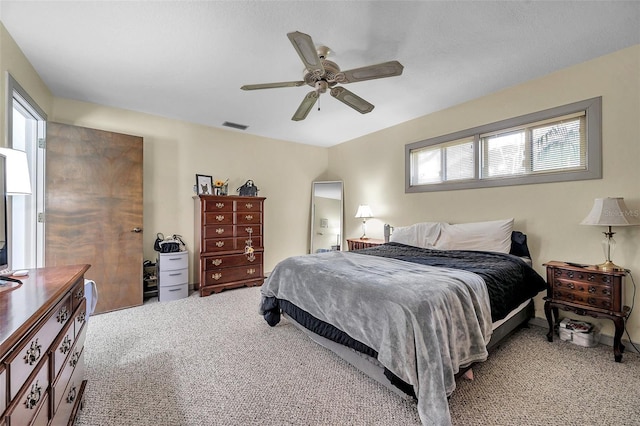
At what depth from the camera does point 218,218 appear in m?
4.01

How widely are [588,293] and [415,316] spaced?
1.91 m

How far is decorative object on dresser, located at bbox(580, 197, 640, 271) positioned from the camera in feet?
7.27

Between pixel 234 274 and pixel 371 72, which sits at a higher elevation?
pixel 371 72

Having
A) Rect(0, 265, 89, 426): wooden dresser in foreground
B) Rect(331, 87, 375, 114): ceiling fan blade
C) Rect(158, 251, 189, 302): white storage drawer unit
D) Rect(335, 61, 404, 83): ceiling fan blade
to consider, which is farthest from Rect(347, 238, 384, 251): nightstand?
Rect(0, 265, 89, 426): wooden dresser in foreground

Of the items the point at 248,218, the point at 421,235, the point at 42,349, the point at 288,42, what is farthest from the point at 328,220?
the point at 42,349

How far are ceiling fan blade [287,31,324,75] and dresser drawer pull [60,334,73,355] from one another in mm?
1972

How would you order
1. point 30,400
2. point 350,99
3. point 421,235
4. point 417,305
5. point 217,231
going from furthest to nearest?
1. point 217,231
2. point 421,235
3. point 350,99
4. point 417,305
5. point 30,400

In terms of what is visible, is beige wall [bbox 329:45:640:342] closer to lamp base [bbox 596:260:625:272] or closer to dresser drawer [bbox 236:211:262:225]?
lamp base [bbox 596:260:625:272]

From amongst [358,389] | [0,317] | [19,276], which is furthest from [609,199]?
[19,276]

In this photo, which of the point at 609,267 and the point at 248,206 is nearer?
the point at 609,267

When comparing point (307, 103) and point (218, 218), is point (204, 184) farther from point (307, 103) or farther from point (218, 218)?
point (307, 103)

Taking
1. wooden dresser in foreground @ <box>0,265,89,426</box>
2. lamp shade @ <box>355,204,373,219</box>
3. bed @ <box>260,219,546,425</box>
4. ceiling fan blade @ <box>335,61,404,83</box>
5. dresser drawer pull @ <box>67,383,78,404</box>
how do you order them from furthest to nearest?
1. lamp shade @ <box>355,204,373,219</box>
2. ceiling fan blade @ <box>335,61,404,83</box>
3. bed @ <box>260,219,546,425</box>
4. dresser drawer pull @ <box>67,383,78,404</box>
5. wooden dresser in foreground @ <box>0,265,89,426</box>

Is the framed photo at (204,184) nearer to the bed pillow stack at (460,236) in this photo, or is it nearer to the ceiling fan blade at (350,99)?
the ceiling fan blade at (350,99)

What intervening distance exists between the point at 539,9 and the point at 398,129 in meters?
2.45
